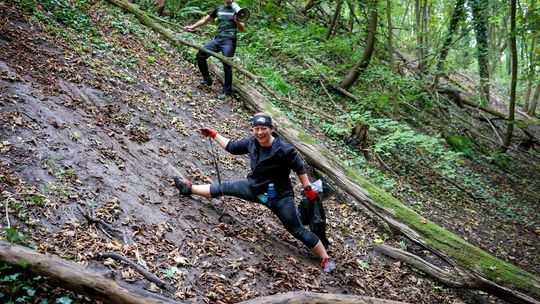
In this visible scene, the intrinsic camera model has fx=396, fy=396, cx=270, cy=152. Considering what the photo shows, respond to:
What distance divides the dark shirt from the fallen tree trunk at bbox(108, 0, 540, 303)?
181 centimetres

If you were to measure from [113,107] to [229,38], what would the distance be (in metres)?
3.81

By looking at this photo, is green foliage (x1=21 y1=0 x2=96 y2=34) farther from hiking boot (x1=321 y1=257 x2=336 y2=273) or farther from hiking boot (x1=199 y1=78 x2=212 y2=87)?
hiking boot (x1=321 y1=257 x2=336 y2=273)

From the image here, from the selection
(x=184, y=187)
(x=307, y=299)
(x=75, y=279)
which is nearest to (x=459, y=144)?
(x=184, y=187)

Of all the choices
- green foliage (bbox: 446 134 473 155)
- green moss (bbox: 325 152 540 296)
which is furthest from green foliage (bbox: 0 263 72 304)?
green foliage (bbox: 446 134 473 155)

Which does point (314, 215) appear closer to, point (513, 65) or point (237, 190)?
point (237, 190)

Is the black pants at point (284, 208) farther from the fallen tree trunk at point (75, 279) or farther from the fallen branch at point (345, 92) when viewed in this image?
the fallen branch at point (345, 92)

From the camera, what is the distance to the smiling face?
5121 mm

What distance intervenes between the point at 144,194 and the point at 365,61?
33.4 feet

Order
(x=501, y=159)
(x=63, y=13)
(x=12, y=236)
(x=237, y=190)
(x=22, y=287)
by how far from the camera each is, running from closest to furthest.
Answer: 1. (x=22, y=287)
2. (x=12, y=236)
3. (x=237, y=190)
4. (x=63, y=13)
5. (x=501, y=159)

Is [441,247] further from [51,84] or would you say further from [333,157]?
[51,84]

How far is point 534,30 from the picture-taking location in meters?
12.9

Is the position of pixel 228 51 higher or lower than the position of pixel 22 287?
higher

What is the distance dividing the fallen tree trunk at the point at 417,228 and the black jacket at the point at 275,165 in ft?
9.28

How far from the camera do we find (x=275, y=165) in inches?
209
